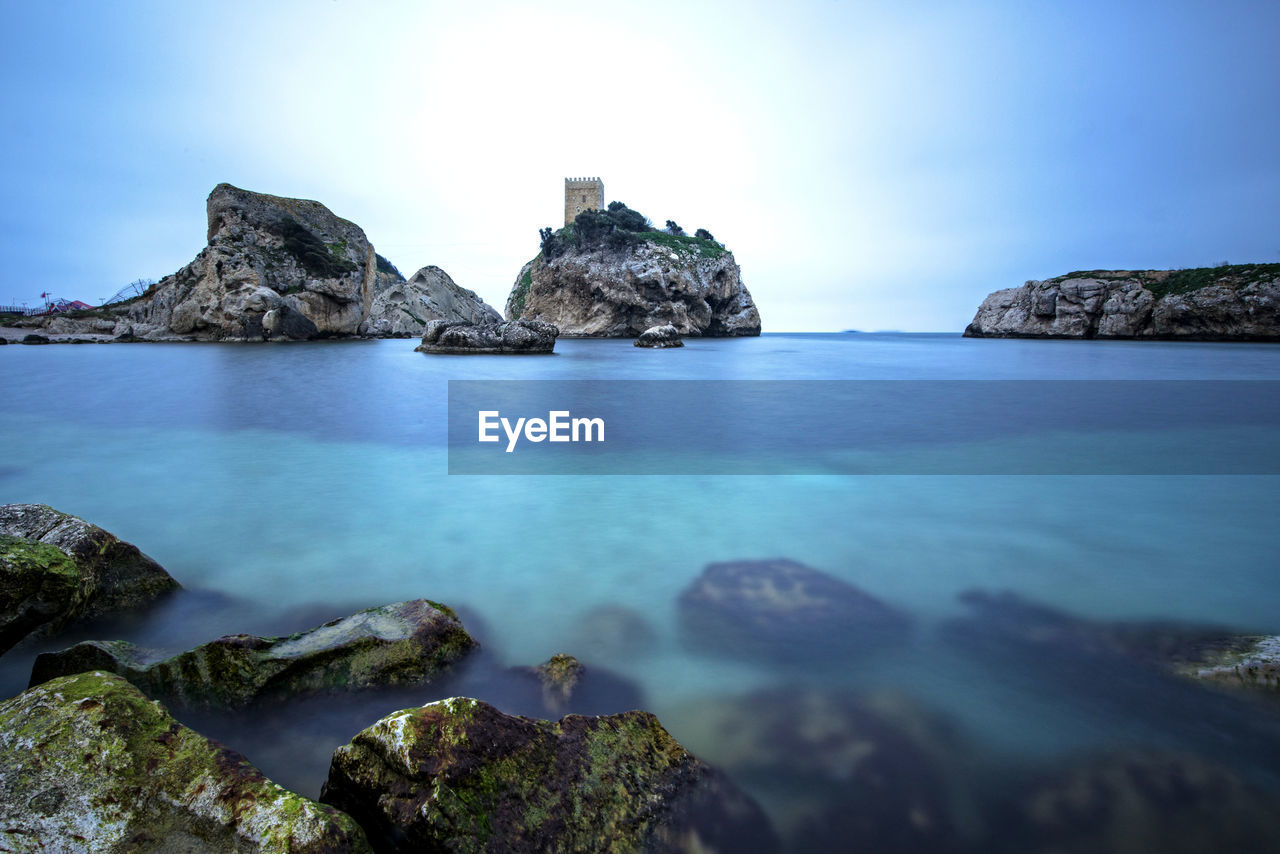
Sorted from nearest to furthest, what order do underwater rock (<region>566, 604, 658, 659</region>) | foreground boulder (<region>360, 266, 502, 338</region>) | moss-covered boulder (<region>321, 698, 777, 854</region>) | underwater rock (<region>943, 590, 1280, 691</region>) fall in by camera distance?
moss-covered boulder (<region>321, 698, 777, 854</region>) → underwater rock (<region>943, 590, 1280, 691</region>) → underwater rock (<region>566, 604, 658, 659</region>) → foreground boulder (<region>360, 266, 502, 338</region>)

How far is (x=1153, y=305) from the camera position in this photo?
165ft

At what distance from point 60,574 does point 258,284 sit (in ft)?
135

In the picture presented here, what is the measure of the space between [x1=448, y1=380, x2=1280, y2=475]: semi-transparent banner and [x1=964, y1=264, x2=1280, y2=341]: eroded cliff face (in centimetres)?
3755

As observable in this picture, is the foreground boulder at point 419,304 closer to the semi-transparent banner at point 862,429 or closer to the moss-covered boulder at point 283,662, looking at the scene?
the semi-transparent banner at point 862,429

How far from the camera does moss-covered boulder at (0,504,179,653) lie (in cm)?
266

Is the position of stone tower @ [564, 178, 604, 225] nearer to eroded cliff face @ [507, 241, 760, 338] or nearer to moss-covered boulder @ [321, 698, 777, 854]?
eroded cliff face @ [507, 241, 760, 338]

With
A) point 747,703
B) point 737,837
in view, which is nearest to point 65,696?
point 737,837

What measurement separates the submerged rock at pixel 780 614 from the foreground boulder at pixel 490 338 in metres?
27.7

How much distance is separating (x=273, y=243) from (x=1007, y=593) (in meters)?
45.8

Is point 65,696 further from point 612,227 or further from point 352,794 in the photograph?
point 612,227

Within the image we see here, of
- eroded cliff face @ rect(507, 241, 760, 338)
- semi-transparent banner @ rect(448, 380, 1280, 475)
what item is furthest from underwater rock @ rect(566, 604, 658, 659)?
eroded cliff face @ rect(507, 241, 760, 338)

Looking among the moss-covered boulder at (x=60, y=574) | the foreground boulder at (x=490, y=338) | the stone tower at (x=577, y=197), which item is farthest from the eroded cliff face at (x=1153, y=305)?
the moss-covered boulder at (x=60, y=574)

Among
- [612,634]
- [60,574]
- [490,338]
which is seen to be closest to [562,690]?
[612,634]

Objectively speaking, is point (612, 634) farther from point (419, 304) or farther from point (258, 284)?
point (419, 304)
